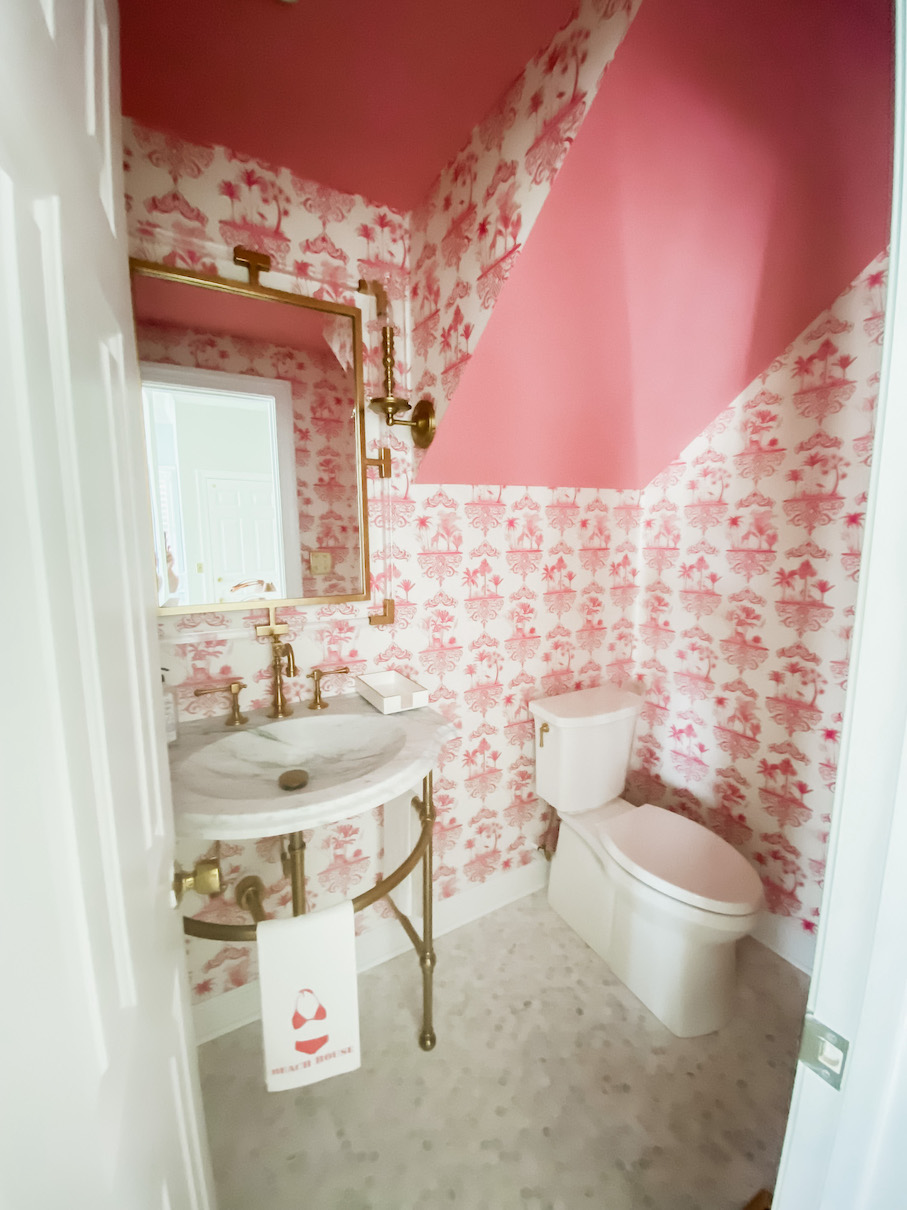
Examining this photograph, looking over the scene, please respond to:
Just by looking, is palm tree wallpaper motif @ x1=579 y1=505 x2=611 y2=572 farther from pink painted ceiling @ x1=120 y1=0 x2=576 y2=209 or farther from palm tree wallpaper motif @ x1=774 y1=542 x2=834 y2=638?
pink painted ceiling @ x1=120 y1=0 x2=576 y2=209

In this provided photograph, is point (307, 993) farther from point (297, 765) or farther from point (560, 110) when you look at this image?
point (560, 110)

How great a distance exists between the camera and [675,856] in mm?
1488

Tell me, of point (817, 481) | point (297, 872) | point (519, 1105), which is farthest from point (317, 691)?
point (817, 481)

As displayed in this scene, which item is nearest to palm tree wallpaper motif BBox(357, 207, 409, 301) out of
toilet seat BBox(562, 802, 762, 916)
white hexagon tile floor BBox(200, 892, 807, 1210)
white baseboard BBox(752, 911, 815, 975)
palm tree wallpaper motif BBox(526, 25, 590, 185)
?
palm tree wallpaper motif BBox(526, 25, 590, 185)

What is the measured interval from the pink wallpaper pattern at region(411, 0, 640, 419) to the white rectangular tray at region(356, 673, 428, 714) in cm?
75

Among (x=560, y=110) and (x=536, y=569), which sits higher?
(x=560, y=110)

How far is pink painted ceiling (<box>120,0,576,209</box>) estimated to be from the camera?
843mm

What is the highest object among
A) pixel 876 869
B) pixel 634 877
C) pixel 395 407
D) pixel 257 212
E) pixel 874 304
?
pixel 257 212

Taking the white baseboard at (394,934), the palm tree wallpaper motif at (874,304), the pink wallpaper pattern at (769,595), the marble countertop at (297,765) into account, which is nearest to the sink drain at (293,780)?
the marble countertop at (297,765)

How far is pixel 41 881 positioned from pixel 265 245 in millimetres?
1375

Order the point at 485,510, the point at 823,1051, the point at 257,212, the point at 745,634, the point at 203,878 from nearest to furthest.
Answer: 1. the point at 823,1051
2. the point at 203,878
3. the point at 257,212
4. the point at 485,510
5. the point at 745,634

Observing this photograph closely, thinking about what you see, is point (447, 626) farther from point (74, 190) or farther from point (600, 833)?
point (74, 190)

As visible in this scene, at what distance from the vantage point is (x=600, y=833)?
1.57 meters

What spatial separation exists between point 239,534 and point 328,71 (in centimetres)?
92
